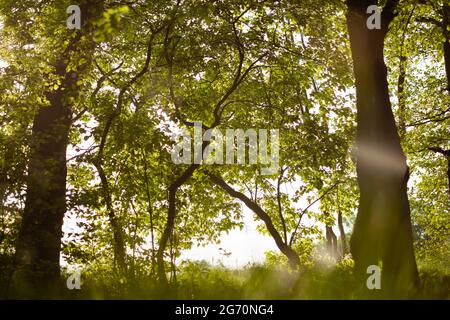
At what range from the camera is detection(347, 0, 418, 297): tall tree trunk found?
26.5 feet

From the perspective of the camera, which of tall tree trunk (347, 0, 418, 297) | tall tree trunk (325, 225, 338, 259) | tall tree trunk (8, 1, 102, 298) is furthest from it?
tall tree trunk (325, 225, 338, 259)

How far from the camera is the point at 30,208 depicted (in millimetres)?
7375

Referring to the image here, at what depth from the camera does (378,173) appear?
855cm

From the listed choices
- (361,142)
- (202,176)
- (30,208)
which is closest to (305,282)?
(361,142)

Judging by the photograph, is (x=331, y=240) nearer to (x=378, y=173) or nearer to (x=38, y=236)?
(x=378, y=173)

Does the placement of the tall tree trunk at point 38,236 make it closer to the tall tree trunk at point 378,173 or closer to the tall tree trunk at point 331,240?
the tall tree trunk at point 378,173

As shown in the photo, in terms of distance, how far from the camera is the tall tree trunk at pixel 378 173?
26.5ft

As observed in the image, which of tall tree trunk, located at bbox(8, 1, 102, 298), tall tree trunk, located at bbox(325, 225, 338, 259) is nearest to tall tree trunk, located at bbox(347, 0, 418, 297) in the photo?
tall tree trunk, located at bbox(8, 1, 102, 298)

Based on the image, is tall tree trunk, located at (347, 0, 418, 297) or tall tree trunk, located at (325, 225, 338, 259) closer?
tall tree trunk, located at (347, 0, 418, 297)

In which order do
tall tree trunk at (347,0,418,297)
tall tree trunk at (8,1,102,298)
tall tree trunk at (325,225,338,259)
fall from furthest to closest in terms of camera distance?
1. tall tree trunk at (325,225,338,259)
2. tall tree trunk at (347,0,418,297)
3. tall tree trunk at (8,1,102,298)

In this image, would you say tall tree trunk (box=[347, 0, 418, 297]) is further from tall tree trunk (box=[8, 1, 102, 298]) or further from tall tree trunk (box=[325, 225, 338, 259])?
tall tree trunk (box=[325, 225, 338, 259])
